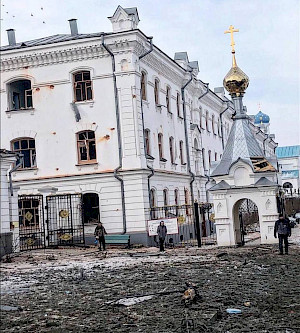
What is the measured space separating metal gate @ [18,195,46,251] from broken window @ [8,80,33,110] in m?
4.55

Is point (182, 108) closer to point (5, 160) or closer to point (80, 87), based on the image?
point (80, 87)

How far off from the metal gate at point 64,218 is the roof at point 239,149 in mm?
6687

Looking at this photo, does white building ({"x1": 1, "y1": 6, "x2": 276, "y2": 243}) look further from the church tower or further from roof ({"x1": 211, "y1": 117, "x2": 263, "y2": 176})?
the church tower

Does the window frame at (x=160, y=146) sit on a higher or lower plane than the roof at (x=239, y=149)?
higher

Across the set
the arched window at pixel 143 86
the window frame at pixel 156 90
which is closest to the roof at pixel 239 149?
the arched window at pixel 143 86

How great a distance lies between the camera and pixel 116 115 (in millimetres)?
24172

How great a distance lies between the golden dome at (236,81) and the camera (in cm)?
2281

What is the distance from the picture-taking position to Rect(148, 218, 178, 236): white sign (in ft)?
71.4

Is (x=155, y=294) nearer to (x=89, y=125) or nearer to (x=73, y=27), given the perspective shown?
(x=89, y=125)

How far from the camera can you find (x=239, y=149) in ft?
71.2

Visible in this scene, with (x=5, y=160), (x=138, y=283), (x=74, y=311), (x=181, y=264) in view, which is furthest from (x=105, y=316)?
(x=5, y=160)

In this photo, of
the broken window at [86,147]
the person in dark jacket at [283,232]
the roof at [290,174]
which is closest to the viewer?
the person in dark jacket at [283,232]

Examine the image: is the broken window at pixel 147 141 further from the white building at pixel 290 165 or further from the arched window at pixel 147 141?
the white building at pixel 290 165

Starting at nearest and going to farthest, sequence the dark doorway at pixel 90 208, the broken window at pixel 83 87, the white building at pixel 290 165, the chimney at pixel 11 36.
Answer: the dark doorway at pixel 90 208, the broken window at pixel 83 87, the chimney at pixel 11 36, the white building at pixel 290 165
